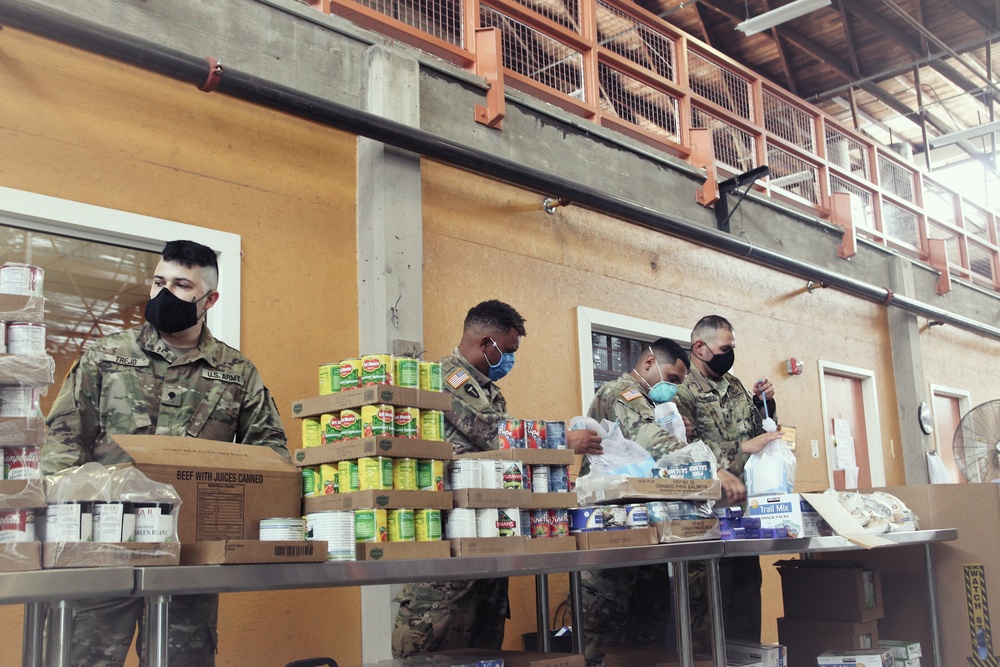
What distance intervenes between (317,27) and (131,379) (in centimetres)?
260

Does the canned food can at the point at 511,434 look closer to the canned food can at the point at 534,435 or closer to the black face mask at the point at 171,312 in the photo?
the canned food can at the point at 534,435

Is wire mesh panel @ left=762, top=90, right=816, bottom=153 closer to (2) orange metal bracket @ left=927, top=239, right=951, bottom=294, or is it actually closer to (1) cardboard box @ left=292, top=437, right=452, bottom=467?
(2) orange metal bracket @ left=927, top=239, right=951, bottom=294

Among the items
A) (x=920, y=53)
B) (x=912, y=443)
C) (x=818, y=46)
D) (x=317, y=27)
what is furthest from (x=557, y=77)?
(x=920, y=53)

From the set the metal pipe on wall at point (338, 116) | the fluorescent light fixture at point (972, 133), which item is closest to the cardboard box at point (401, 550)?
the metal pipe on wall at point (338, 116)

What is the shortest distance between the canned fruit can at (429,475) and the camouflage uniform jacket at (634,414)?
1715 mm

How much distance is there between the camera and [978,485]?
15.7 feet

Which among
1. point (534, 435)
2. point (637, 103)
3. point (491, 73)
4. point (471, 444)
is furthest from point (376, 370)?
point (637, 103)

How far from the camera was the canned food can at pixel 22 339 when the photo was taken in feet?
6.63

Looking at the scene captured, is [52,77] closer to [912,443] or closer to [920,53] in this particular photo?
[912,443]

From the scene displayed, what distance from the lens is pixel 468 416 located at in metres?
3.79

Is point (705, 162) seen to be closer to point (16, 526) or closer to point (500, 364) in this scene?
point (500, 364)

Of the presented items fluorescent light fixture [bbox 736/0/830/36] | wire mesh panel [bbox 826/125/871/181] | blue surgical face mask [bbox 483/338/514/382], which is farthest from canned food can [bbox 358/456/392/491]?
wire mesh panel [bbox 826/125/871/181]

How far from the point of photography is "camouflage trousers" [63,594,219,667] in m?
2.56

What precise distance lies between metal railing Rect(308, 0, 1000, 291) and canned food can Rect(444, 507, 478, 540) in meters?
3.29
